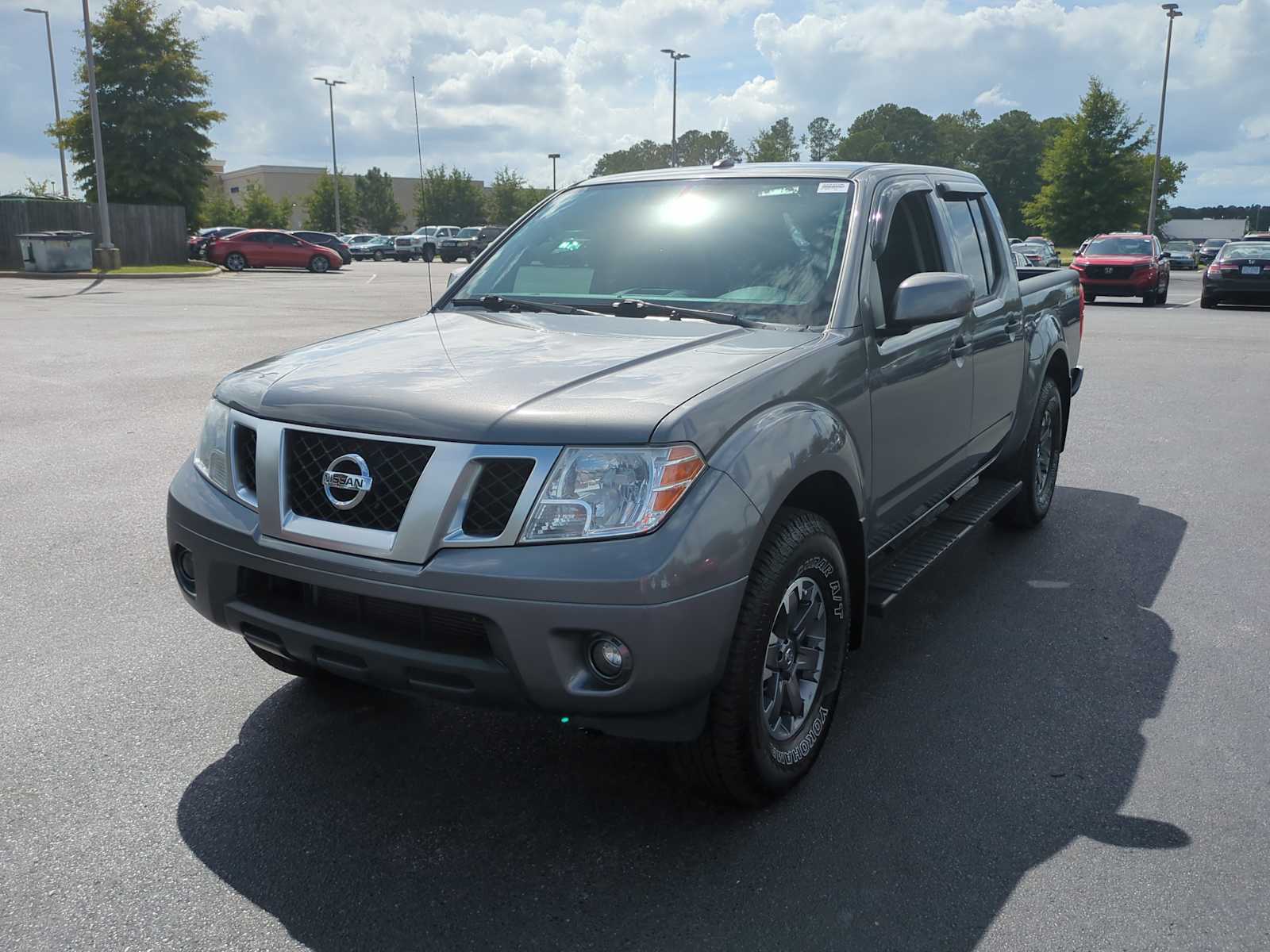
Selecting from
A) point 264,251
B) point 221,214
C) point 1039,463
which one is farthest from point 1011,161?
point 1039,463

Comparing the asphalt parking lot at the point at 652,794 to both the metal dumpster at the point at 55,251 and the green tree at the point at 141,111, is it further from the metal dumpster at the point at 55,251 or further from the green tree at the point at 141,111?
the green tree at the point at 141,111

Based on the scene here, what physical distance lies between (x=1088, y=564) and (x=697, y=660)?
11.7ft

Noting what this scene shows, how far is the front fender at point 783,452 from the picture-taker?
2.87 metres

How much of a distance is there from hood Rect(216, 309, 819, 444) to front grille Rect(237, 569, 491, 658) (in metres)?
0.43

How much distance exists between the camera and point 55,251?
104 ft

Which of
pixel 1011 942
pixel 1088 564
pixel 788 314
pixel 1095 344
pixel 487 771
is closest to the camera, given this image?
pixel 1011 942

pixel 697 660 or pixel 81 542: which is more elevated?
pixel 697 660

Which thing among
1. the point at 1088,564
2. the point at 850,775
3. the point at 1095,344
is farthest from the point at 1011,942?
the point at 1095,344

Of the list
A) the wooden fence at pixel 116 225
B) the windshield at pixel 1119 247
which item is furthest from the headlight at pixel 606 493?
the wooden fence at pixel 116 225

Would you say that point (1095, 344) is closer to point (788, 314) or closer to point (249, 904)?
point (788, 314)

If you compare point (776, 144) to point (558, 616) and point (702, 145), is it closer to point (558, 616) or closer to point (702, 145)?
point (702, 145)

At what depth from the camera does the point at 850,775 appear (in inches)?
135

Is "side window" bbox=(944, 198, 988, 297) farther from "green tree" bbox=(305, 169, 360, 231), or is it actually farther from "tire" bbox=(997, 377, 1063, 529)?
"green tree" bbox=(305, 169, 360, 231)

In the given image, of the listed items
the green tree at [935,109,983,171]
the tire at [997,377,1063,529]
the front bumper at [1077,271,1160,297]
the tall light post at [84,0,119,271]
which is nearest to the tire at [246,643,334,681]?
the tire at [997,377,1063,529]
